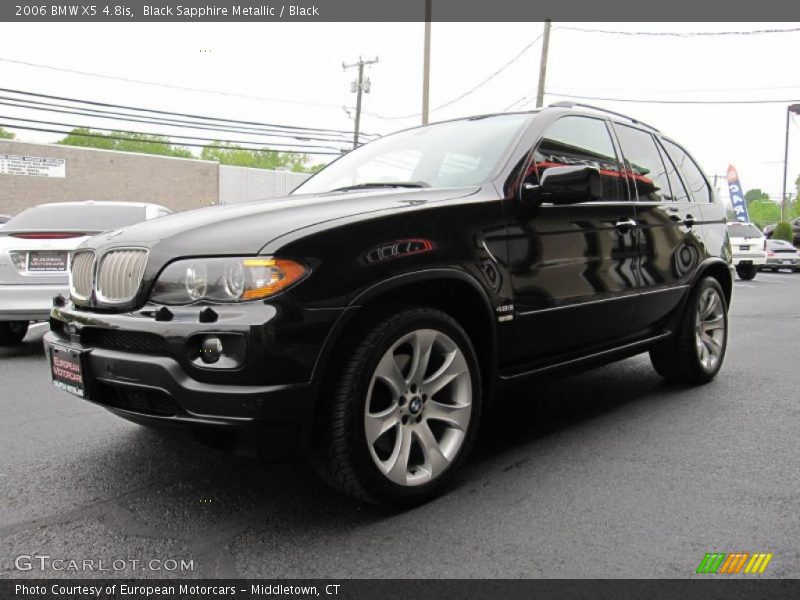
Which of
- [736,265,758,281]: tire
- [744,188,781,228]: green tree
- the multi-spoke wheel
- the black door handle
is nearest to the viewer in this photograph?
the black door handle

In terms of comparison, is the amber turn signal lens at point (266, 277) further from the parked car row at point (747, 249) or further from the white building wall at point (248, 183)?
the white building wall at point (248, 183)

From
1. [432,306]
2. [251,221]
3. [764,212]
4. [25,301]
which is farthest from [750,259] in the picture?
[764,212]

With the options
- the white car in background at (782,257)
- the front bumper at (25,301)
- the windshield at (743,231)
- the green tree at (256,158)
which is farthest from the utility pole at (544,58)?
the green tree at (256,158)

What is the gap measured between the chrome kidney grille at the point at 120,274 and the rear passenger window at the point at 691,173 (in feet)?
12.1

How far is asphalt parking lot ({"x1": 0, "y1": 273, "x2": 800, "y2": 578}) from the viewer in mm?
2365

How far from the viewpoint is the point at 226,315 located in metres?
2.35

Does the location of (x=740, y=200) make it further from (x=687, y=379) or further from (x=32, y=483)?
(x=32, y=483)

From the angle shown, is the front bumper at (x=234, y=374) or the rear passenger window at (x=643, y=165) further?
the rear passenger window at (x=643, y=165)

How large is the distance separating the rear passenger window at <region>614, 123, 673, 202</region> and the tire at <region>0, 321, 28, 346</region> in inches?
228

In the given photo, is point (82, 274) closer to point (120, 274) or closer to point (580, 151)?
point (120, 274)

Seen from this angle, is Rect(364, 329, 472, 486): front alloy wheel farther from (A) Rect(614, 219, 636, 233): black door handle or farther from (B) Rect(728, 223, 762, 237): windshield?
(B) Rect(728, 223, 762, 237): windshield

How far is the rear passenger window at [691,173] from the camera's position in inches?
191

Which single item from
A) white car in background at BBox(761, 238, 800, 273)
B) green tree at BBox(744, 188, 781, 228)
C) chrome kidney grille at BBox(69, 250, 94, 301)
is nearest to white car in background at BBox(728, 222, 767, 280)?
white car in background at BBox(761, 238, 800, 273)

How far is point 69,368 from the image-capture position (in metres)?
2.76
